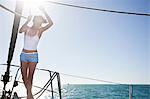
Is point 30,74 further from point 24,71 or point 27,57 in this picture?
point 27,57

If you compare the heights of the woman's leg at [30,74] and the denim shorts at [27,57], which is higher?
the denim shorts at [27,57]

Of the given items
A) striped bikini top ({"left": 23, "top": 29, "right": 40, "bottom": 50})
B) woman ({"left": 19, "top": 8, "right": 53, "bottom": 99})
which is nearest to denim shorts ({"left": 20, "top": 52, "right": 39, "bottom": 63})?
woman ({"left": 19, "top": 8, "right": 53, "bottom": 99})

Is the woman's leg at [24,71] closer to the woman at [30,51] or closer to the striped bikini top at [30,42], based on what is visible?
the woman at [30,51]

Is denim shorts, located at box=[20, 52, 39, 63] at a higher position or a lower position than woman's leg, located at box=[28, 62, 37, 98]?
Answer: higher

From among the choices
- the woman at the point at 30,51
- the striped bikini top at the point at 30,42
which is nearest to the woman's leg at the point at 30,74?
the woman at the point at 30,51

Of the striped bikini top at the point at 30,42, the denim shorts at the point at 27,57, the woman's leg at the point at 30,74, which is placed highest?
the striped bikini top at the point at 30,42

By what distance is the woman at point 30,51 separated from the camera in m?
4.93

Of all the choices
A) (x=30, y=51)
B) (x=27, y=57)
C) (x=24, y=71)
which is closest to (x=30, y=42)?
(x=30, y=51)

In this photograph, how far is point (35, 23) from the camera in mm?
4980

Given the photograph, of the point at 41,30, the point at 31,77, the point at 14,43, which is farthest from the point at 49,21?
the point at 14,43

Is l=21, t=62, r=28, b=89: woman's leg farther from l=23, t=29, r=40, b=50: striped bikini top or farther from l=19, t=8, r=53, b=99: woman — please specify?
l=23, t=29, r=40, b=50: striped bikini top

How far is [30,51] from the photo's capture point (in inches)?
195

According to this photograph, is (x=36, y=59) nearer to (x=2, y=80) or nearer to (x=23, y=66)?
(x=23, y=66)

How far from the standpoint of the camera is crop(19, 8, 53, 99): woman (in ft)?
16.2
